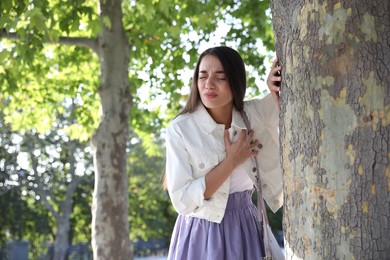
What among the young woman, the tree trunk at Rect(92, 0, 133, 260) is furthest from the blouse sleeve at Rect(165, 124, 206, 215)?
the tree trunk at Rect(92, 0, 133, 260)

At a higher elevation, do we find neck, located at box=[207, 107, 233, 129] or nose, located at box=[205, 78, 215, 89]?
nose, located at box=[205, 78, 215, 89]

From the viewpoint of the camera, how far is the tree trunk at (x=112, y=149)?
859cm

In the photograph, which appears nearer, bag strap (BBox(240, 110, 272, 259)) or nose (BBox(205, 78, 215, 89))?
bag strap (BBox(240, 110, 272, 259))

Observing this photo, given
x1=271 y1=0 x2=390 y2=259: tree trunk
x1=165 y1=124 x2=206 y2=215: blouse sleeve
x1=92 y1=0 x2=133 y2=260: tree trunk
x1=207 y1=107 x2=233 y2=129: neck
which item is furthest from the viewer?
x1=92 y1=0 x2=133 y2=260: tree trunk

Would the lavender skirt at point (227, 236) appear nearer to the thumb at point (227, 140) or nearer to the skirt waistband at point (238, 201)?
the skirt waistband at point (238, 201)

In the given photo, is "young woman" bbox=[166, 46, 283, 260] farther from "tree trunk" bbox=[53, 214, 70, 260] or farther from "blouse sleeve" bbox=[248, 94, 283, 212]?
"tree trunk" bbox=[53, 214, 70, 260]

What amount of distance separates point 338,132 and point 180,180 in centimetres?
101

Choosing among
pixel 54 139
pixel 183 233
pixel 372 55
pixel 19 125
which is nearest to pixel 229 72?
pixel 183 233

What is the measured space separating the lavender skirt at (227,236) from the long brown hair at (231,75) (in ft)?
1.63

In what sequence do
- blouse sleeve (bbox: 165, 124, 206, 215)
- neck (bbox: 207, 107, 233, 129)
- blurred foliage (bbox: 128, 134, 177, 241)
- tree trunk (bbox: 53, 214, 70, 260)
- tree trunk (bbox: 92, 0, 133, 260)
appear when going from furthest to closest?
blurred foliage (bbox: 128, 134, 177, 241) → tree trunk (bbox: 53, 214, 70, 260) → tree trunk (bbox: 92, 0, 133, 260) → neck (bbox: 207, 107, 233, 129) → blouse sleeve (bbox: 165, 124, 206, 215)

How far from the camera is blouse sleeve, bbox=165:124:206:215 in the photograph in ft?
10.4

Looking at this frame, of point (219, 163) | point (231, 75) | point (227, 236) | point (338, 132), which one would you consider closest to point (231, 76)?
point (231, 75)

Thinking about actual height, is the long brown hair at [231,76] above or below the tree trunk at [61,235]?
above

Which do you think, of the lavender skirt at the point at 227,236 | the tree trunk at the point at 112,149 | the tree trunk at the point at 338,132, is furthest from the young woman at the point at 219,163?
the tree trunk at the point at 112,149
